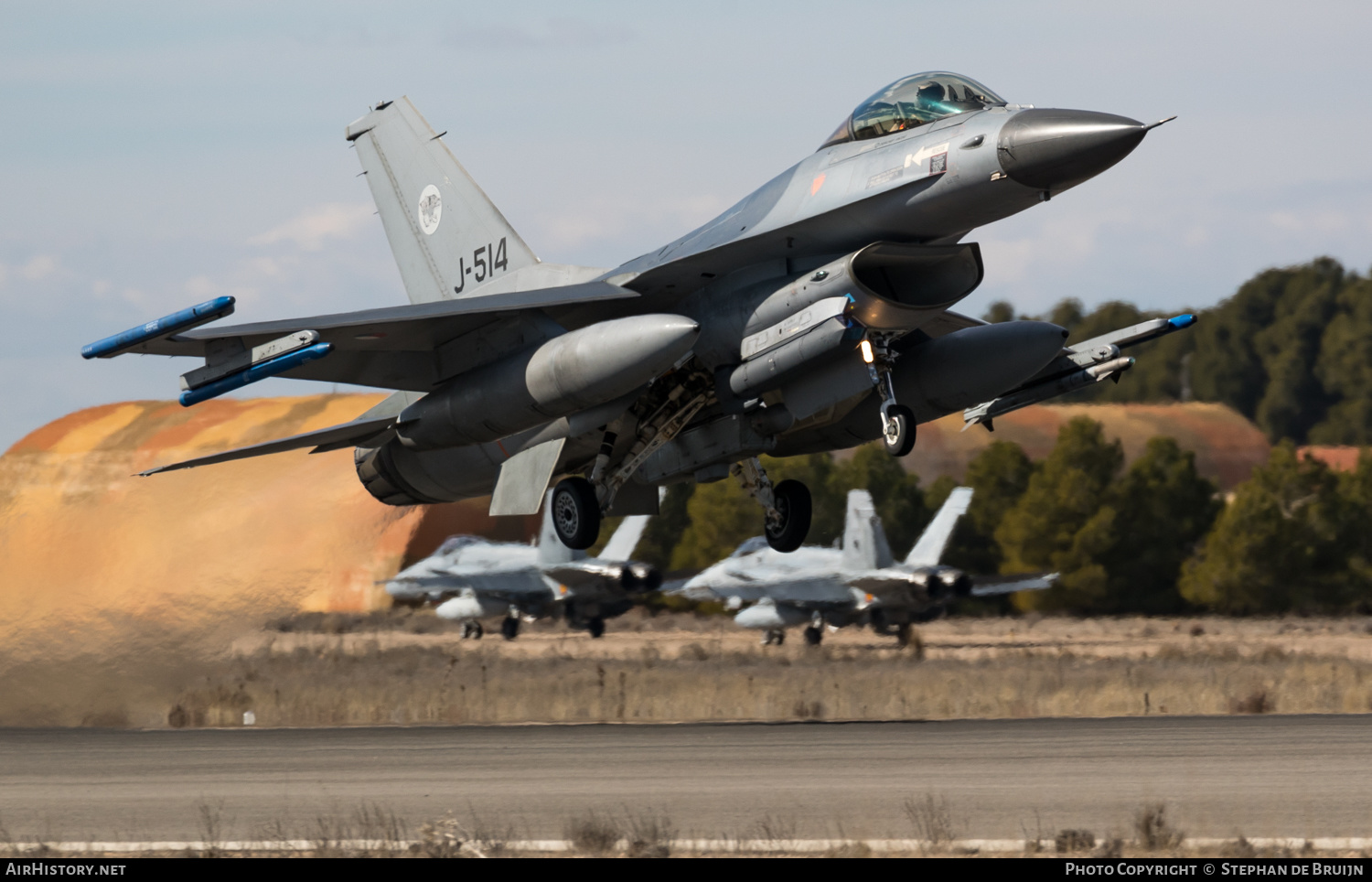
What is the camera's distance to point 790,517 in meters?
18.4

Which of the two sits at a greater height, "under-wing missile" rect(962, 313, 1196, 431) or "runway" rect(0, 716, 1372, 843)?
"under-wing missile" rect(962, 313, 1196, 431)

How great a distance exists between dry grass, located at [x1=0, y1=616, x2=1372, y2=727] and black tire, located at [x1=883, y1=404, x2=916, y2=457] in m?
12.9

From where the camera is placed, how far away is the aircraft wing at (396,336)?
15.5 metres

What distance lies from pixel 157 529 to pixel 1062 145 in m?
16.5

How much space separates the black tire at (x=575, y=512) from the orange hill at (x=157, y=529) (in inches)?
335

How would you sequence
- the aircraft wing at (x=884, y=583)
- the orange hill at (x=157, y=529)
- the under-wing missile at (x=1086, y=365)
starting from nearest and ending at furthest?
the under-wing missile at (x=1086, y=365)
the orange hill at (x=157, y=529)
the aircraft wing at (x=884, y=583)

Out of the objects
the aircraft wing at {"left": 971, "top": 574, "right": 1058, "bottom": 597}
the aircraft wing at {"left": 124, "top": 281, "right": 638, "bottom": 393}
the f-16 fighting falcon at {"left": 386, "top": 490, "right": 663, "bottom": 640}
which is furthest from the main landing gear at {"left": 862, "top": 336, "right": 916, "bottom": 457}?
the f-16 fighting falcon at {"left": 386, "top": 490, "right": 663, "bottom": 640}

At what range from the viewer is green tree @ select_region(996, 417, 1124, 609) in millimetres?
50750

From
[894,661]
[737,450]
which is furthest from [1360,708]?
[737,450]

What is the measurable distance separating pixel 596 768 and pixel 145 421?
38.7 feet

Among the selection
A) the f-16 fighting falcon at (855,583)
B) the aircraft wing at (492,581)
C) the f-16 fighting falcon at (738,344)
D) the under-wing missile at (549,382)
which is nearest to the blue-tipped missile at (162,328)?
the f-16 fighting falcon at (738,344)

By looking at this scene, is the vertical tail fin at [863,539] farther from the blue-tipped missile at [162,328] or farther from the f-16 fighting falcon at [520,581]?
the blue-tipped missile at [162,328]

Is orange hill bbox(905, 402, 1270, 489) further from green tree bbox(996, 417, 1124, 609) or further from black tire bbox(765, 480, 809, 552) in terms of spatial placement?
black tire bbox(765, 480, 809, 552)

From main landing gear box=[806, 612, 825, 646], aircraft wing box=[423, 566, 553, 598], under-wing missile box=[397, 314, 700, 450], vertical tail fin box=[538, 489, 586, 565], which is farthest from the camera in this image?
aircraft wing box=[423, 566, 553, 598]
